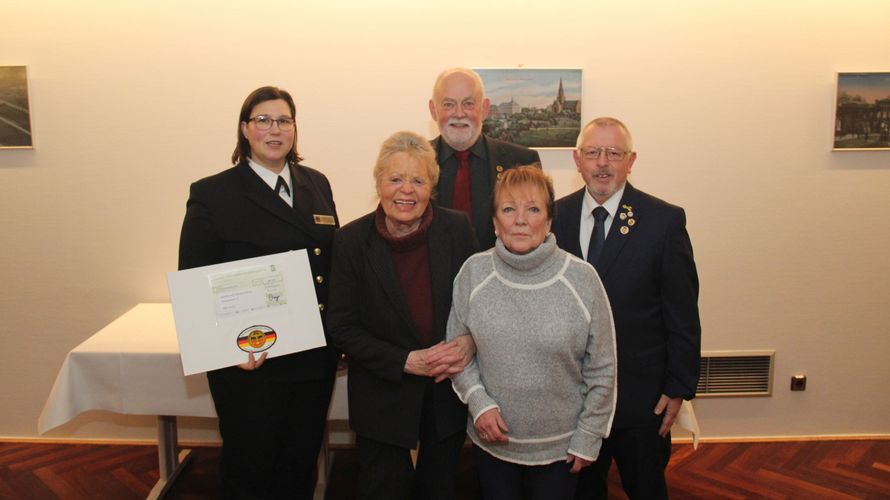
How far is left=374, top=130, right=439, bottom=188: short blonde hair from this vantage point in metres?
2.24

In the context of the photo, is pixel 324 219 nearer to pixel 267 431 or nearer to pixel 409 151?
pixel 409 151

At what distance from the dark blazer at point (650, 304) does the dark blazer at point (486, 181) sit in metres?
0.60

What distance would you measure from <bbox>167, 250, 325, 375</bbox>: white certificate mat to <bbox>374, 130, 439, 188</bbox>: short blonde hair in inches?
18.8

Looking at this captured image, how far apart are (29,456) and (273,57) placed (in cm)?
282

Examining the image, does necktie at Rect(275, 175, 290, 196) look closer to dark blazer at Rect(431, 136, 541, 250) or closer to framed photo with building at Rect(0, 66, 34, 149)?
dark blazer at Rect(431, 136, 541, 250)

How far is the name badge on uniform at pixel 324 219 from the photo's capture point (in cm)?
255

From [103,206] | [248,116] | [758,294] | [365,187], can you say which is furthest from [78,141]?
[758,294]

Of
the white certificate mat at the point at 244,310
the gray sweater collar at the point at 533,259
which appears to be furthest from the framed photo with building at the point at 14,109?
the gray sweater collar at the point at 533,259

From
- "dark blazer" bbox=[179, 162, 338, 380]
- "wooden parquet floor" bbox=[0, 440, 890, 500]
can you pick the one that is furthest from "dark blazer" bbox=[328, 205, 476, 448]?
"wooden parquet floor" bbox=[0, 440, 890, 500]

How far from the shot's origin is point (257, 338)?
2.41 m

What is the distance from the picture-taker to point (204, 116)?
3.79 meters

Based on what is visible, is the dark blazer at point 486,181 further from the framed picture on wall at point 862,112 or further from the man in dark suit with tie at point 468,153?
the framed picture on wall at point 862,112

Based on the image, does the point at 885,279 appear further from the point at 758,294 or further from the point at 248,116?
the point at 248,116

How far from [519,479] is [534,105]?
228 centimetres
